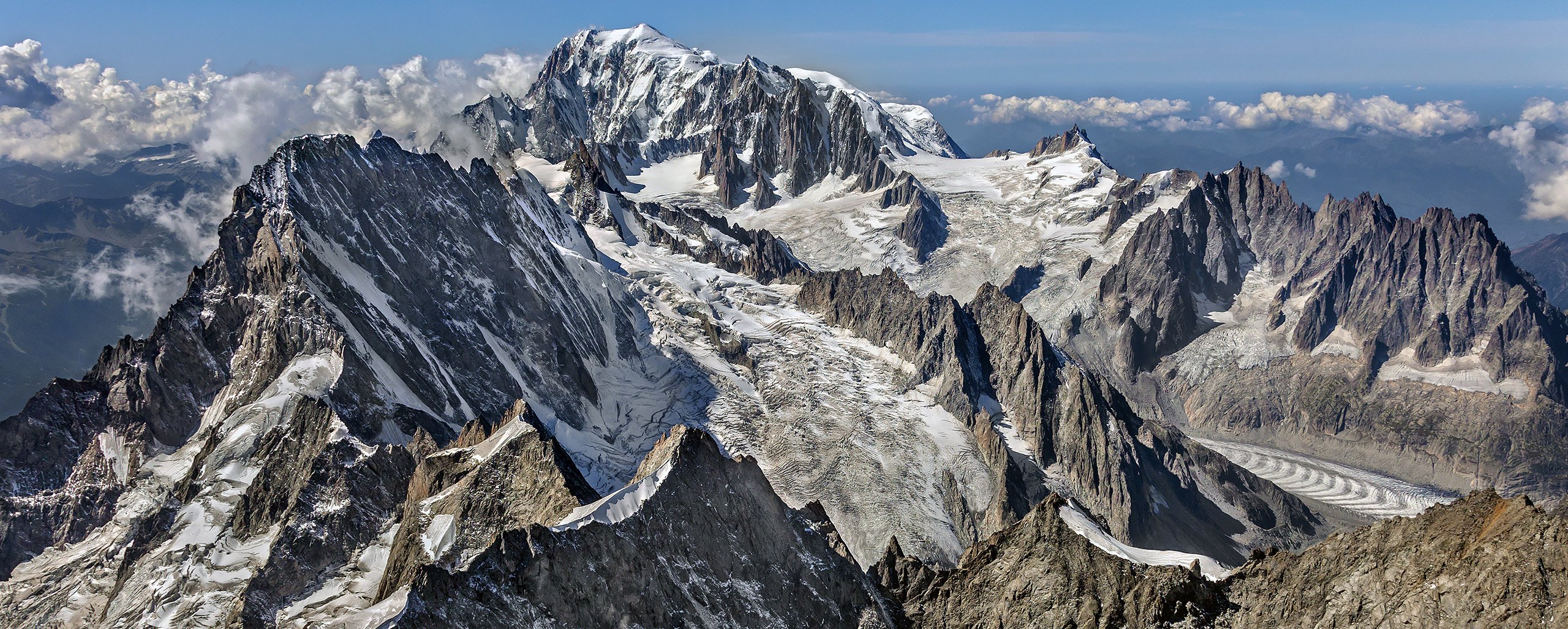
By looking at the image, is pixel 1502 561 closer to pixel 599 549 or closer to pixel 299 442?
pixel 599 549

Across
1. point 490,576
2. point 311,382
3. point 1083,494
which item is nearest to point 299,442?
point 311,382

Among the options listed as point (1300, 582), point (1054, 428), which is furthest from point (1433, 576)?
point (1054, 428)

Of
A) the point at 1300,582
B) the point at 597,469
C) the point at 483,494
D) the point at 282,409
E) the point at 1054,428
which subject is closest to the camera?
the point at 1300,582

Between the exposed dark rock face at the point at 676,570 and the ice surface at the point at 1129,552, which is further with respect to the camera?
the ice surface at the point at 1129,552

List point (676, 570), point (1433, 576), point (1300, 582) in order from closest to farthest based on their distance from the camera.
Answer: point (1433, 576) → point (1300, 582) → point (676, 570)

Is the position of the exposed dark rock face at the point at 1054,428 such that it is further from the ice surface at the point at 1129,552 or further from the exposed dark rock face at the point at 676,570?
the exposed dark rock face at the point at 676,570

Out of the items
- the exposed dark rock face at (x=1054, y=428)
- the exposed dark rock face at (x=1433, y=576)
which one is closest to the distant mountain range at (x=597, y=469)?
the exposed dark rock face at (x=1433, y=576)

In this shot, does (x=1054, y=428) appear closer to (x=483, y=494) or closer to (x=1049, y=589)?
(x=1049, y=589)
